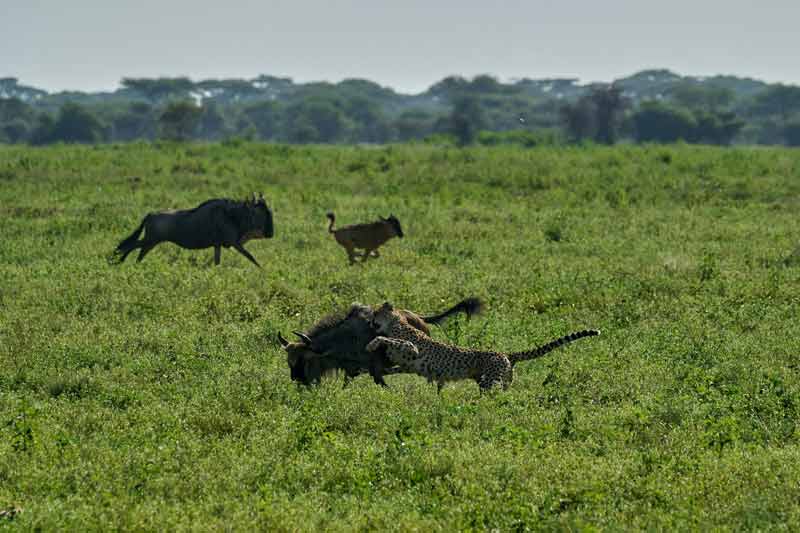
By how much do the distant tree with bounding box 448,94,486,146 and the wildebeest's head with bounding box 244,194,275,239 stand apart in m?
65.6

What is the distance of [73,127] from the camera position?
106m

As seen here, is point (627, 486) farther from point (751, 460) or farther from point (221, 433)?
point (221, 433)

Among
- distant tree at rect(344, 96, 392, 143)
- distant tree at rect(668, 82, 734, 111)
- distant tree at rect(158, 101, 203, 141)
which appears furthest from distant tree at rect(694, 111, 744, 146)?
distant tree at rect(158, 101, 203, 141)

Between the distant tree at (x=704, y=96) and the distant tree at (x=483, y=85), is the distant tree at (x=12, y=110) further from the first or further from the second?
the distant tree at (x=704, y=96)

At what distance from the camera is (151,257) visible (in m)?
20.2

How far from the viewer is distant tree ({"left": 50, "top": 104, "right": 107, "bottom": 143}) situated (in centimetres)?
10512

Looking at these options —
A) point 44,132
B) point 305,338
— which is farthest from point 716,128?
point 305,338

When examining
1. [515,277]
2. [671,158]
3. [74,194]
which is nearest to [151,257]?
[515,277]

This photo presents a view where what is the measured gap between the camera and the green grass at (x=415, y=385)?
7.91 meters

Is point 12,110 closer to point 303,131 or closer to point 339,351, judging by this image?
point 303,131

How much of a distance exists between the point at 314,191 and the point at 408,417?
21.4 m

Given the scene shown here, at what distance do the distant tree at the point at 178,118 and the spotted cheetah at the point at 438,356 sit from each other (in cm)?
7763

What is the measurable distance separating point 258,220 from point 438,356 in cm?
946

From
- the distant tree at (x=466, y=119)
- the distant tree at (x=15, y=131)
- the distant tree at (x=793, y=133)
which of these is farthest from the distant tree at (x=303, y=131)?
the distant tree at (x=793, y=133)
